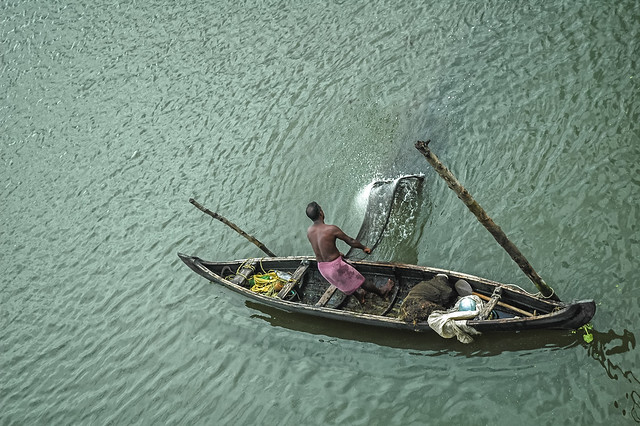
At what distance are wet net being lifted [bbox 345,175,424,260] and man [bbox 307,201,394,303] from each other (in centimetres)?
90

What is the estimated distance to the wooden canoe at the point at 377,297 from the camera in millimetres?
7793

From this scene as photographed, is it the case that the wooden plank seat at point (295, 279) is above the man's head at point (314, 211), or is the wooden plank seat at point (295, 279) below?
below

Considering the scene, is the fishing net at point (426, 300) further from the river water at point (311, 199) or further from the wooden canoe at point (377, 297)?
the river water at point (311, 199)

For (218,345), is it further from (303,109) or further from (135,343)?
(303,109)

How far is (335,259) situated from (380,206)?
203 centimetres

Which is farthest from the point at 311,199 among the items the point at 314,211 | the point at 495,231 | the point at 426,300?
the point at 495,231

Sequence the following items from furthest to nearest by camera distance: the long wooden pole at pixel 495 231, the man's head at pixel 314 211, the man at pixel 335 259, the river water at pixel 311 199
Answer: the man at pixel 335 259 → the man's head at pixel 314 211 → the river water at pixel 311 199 → the long wooden pole at pixel 495 231

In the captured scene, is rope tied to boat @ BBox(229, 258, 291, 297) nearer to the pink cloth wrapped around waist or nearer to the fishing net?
the pink cloth wrapped around waist

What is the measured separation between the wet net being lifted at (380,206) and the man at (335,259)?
2.96ft

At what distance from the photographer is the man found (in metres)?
9.03

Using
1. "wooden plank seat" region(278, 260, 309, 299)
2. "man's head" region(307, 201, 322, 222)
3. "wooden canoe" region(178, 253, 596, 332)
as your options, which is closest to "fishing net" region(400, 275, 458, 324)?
"wooden canoe" region(178, 253, 596, 332)

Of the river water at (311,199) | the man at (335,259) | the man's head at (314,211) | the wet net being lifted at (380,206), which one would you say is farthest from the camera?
the wet net being lifted at (380,206)

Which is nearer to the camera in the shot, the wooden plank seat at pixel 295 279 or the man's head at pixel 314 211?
the man's head at pixel 314 211

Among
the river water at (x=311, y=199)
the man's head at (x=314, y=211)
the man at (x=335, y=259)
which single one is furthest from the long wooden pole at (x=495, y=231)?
the man's head at (x=314, y=211)
